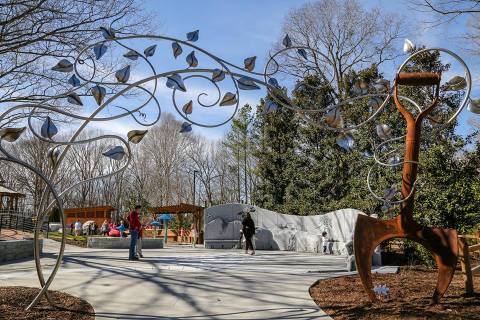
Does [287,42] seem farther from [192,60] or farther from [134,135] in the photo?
[134,135]

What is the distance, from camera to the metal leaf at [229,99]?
574cm

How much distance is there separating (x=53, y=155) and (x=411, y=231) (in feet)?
15.4

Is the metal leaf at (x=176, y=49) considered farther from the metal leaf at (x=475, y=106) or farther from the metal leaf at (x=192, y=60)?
the metal leaf at (x=475, y=106)

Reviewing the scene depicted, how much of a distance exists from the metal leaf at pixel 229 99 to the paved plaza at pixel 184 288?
8.72 feet

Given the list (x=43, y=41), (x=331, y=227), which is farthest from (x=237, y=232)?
(x=43, y=41)

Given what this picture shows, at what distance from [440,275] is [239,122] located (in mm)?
29909

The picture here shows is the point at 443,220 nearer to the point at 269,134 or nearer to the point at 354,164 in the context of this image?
the point at 354,164

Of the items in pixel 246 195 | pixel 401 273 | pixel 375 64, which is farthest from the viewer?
pixel 246 195

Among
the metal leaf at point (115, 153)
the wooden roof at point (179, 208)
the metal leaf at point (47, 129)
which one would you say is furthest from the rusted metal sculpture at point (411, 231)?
the wooden roof at point (179, 208)

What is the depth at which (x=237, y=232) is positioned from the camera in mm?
20156

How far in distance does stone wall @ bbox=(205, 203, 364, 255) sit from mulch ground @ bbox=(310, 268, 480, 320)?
32.0 feet

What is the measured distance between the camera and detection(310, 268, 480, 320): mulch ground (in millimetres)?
5305

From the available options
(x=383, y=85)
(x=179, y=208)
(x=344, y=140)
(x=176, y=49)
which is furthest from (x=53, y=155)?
(x=179, y=208)

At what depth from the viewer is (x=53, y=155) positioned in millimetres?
5641
